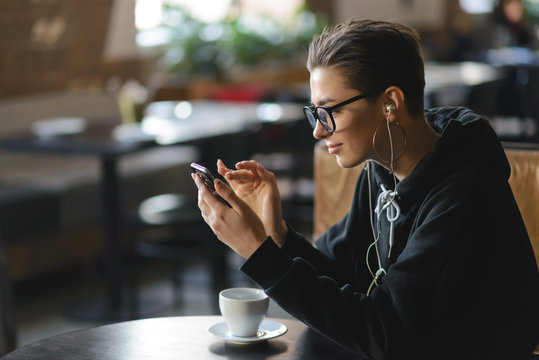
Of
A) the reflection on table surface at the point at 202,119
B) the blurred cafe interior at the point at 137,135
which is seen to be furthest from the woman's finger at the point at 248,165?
the reflection on table surface at the point at 202,119

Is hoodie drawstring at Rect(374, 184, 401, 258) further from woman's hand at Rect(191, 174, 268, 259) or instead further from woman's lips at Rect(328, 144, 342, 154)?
woman's hand at Rect(191, 174, 268, 259)

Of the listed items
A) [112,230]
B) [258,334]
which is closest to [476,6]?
[112,230]

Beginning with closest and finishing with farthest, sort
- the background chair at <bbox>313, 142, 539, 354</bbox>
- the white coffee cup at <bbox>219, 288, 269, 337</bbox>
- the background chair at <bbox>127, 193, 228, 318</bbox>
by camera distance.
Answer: the white coffee cup at <bbox>219, 288, 269, 337</bbox>
the background chair at <bbox>313, 142, 539, 354</bbox>
the background chair at <bbox>127, 193, 228, 318</bbox>

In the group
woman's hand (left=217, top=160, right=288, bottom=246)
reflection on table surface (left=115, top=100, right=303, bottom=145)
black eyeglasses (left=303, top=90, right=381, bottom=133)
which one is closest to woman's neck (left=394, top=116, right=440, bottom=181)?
black eyeglasses (left=303, top=90, right=381, bottom=133)

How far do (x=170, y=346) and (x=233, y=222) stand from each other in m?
0.25

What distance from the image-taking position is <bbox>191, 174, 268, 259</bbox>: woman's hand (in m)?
1.48

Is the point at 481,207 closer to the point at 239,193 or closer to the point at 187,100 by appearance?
the point at 239,193

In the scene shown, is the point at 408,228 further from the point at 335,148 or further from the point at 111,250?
the point at 111,250

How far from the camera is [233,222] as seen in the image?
1483mm

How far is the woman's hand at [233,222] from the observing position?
58.1 inches

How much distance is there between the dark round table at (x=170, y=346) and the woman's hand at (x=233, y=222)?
0.17 meters

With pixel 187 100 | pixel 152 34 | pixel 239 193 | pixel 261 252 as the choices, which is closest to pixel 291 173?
pixel 187 100

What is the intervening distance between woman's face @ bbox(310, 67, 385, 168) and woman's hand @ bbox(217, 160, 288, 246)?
22 cm

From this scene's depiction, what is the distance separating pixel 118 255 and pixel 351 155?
282 cm
